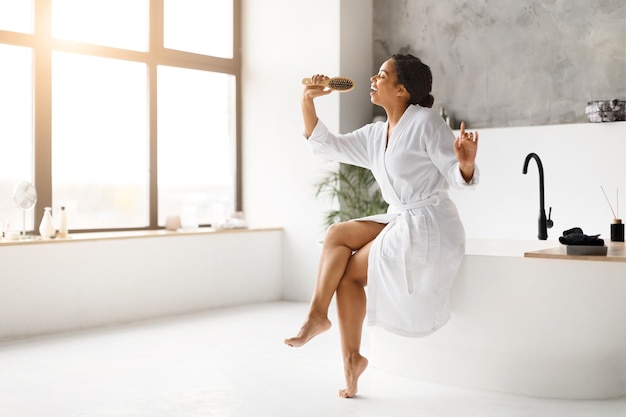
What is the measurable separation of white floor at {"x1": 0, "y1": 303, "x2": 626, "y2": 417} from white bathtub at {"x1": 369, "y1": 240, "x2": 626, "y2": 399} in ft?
0.24

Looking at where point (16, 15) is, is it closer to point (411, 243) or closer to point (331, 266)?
point (331, 266)

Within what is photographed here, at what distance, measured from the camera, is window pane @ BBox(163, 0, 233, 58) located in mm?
5824

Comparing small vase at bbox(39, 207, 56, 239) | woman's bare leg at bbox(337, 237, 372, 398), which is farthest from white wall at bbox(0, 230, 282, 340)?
woman's bare leg at bbox(337, 237, 372, 398)

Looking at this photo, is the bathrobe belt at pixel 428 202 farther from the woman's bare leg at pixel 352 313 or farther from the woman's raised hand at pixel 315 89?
the woman's raised hand at pixel 315 89

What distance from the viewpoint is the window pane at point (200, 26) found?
582 centimetres

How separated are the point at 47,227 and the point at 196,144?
1.56m

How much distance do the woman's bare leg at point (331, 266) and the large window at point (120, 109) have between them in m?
2.42

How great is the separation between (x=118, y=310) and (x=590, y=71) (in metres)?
3.18

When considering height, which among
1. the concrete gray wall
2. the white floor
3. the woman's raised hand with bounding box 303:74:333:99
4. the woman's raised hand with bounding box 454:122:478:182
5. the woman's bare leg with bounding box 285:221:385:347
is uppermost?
the concrete gray wall

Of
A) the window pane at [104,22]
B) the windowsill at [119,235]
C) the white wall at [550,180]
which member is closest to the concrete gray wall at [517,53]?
the white wall at [550,180]

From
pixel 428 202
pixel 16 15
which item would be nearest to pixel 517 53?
pixel 428 202

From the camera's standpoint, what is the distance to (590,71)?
5.00 meters

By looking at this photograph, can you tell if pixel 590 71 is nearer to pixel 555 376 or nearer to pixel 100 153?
pixel 555 376

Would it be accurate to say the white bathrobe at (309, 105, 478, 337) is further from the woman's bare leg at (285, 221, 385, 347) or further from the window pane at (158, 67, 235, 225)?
the window pane at (158, 67, 235, 225)
